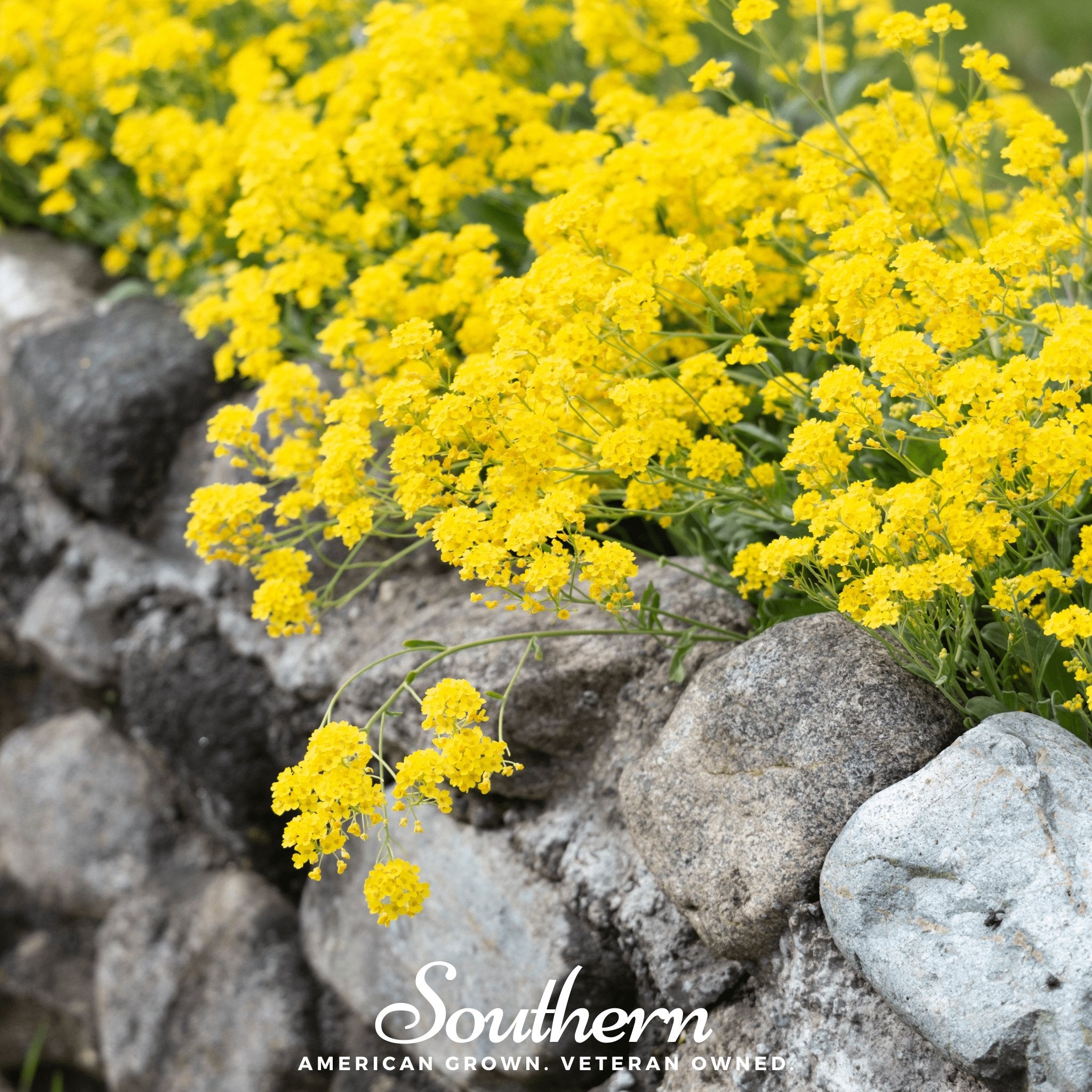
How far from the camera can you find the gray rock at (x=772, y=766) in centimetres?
188

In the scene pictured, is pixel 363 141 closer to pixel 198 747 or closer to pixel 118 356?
pixel 118 356

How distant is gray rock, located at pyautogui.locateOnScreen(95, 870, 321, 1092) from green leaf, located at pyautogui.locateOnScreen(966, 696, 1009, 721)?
1962mm

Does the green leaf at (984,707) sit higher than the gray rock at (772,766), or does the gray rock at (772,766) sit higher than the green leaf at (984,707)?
the green leaf at (984,707)

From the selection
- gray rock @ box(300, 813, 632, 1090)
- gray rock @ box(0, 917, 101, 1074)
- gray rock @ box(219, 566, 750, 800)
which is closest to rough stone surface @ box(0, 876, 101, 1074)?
gray rock @ box(0, 917, 101, 1074)

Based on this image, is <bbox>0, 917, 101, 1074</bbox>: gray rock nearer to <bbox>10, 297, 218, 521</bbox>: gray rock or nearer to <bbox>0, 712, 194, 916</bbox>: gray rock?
<bbox>0, 712, 194, 916</bbox>: gray rock

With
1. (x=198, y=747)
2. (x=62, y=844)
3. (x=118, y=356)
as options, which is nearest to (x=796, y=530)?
(x=198, y=747)

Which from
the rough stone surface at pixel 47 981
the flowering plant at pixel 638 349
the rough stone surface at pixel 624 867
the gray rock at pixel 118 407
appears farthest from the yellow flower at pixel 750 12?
the rough stone surface at pixel 47 981

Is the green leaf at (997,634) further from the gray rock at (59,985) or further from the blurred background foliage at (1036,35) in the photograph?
the blurred background foliage at (1036,35)

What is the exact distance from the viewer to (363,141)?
2.73 metres

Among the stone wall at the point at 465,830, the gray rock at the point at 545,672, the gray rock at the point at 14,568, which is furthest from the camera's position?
the gray rock at the point at 14,568

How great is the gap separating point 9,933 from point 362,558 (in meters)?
2.02

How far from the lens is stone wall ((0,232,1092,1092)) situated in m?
1.71

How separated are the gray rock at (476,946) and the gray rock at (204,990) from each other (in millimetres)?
252

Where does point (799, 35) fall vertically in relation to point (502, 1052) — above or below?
above
